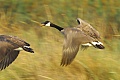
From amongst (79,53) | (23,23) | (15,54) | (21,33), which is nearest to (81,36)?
(79,53)

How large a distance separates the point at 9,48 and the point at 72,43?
0.67 m

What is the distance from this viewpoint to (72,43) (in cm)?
513

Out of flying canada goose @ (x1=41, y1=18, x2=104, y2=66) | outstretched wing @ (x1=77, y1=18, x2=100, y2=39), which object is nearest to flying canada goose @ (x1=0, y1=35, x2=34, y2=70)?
flying canada goose @ (x1=41, y1=18, x2=104, y2=66)

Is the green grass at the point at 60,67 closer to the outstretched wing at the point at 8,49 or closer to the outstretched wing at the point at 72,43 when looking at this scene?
the outstretched wing at the point at 8,49

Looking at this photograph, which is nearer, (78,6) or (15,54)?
(15,54)

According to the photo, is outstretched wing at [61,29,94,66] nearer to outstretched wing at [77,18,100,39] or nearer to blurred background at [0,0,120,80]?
blurred background at [0,0,120,80]

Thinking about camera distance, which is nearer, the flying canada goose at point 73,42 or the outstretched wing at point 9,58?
the flying canada goose at point 73,42

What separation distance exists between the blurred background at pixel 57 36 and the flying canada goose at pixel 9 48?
8 centimetres

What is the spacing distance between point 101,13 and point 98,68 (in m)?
2.07

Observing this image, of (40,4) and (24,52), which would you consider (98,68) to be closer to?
(24,52)

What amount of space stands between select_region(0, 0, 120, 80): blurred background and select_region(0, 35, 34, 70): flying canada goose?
0.28 ft

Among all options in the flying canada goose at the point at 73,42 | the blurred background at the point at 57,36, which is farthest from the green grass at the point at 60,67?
the flying canada goose at the point at 73,42

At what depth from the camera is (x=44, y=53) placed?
223 inches

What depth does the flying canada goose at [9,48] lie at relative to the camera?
17.5 ft
